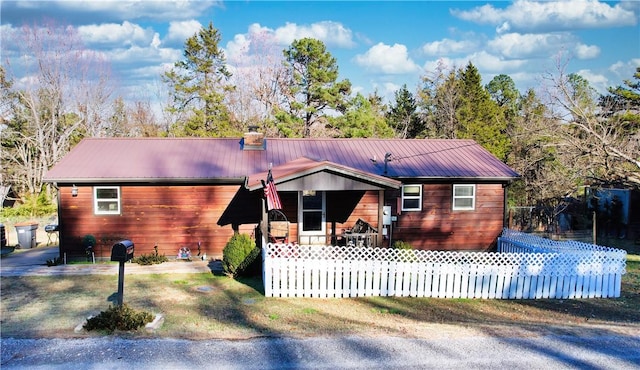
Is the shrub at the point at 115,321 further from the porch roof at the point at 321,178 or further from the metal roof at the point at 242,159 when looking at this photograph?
the metal roof at the point at 242,159

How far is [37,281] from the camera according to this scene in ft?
39.1

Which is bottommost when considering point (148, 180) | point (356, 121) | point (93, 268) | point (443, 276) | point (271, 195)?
point (93, 268)

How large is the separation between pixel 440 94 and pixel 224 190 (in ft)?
81.7

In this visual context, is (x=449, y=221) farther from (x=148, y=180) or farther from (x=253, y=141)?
(x=148, y=180)

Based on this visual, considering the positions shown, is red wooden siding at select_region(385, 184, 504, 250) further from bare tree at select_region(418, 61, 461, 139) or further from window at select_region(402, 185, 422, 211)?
bare tree at select_region(418, 61, 461, 139)

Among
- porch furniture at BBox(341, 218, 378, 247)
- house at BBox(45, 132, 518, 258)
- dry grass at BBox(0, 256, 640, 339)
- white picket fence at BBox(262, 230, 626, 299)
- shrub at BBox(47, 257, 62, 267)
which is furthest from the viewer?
house at BBox(45, 132, 518, 258)

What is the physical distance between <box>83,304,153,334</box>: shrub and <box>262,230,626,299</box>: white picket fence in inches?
126

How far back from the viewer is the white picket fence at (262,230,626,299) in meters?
10.7

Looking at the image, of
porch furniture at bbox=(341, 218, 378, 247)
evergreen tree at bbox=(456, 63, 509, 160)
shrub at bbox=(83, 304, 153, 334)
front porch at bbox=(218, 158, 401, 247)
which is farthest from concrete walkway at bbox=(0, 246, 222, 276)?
evergreen tree at bbox=(456, 63, 509, 160)

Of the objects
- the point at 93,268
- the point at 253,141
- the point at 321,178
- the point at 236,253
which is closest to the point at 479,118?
the point at 253,141

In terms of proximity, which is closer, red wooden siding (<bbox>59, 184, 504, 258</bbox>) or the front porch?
the front porch

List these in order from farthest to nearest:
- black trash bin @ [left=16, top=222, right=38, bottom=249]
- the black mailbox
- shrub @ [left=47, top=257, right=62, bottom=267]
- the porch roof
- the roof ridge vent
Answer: black trash bin @ [left=16, top=222, right=38, bottom=249] → the roof ridge vent → shrub @ [left=47, top=257, right=62, bottom=267] → the porch roof → the black mailbox

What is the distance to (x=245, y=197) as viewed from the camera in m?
14.9

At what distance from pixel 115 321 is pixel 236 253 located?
4.25 m
